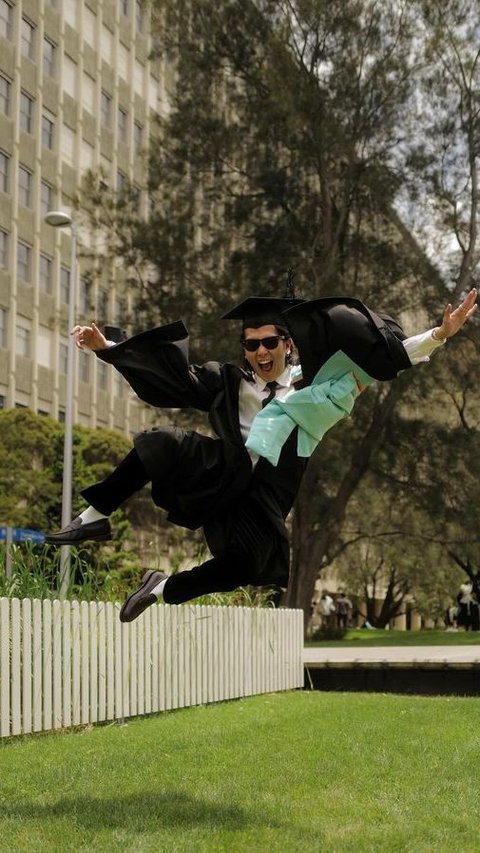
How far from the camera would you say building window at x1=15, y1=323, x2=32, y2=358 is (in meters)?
40.7

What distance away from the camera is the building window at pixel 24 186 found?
41.3 metres

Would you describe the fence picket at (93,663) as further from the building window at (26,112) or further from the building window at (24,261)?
the building window at (26,112)

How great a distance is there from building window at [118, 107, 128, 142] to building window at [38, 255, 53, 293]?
9264mm

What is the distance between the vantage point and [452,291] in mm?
25438

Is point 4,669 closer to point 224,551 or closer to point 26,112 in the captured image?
point 224,551

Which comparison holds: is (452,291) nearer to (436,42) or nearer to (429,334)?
(436,42)

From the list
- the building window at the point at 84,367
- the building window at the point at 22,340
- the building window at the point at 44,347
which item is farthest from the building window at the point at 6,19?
the building window at the point at 84,367

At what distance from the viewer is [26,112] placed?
4212cm

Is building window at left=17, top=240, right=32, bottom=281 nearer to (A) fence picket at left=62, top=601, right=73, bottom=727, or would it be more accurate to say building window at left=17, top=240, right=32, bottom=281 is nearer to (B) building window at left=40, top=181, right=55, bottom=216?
(B) building window at left=40, top=181, right=55, bottom=216

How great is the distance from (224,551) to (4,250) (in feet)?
121

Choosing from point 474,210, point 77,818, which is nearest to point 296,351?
point 77,818

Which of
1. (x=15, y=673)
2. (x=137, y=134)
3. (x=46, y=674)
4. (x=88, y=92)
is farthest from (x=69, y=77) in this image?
(x=15, y=673)

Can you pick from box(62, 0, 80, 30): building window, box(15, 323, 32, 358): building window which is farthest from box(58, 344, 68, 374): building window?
box(62, 0, 80, 30): building window

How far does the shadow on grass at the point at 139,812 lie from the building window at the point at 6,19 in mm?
39093
